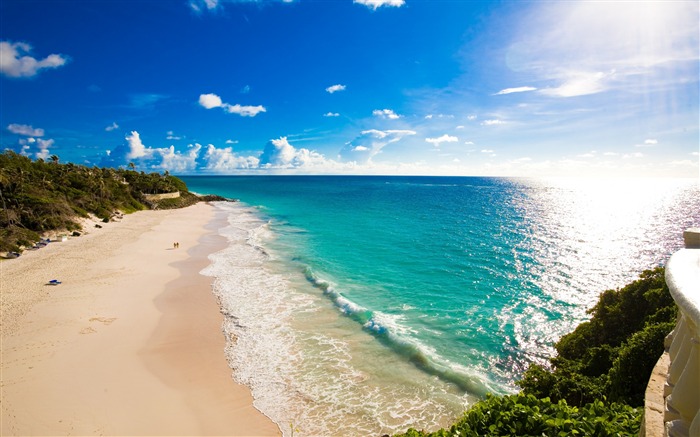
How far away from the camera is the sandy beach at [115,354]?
12.2 metres

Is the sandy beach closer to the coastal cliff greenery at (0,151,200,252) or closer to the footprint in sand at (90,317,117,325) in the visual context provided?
the footprint in sand at (90,317,117,325)

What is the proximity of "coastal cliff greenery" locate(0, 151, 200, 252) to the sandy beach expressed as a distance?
12.8 meters

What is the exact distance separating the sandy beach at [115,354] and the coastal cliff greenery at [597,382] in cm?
883

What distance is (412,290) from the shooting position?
83.7ft

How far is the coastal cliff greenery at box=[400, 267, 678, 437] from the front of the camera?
5.62 m

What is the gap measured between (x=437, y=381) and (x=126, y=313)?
18516 mm

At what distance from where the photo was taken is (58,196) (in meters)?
50.4

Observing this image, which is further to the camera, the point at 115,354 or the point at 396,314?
the point at 396,314

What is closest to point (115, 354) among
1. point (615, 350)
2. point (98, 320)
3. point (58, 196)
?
point (98, 320)

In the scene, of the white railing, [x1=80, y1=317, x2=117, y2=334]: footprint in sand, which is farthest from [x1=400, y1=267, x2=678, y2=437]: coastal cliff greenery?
[x1=80, y1=317, x2=117, y2=334]: footprint in sand

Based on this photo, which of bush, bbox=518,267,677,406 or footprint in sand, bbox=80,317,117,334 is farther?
footprint in sand, bbox=80,317,117,334

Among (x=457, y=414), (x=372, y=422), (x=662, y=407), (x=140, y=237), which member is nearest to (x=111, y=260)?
(x=140, y=237)

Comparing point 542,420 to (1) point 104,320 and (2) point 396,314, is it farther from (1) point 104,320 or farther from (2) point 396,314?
(1) point 104,320

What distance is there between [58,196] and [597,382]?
65932 mm
